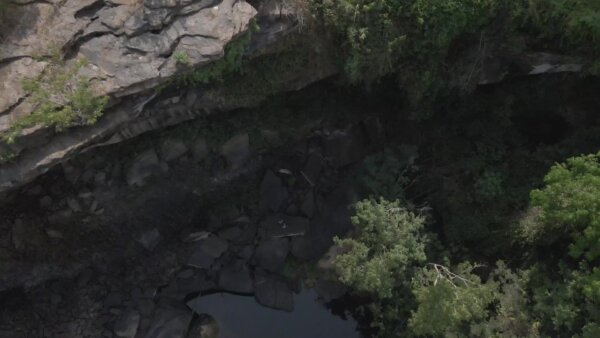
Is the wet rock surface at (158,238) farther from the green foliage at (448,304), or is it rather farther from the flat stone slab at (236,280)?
the green foliage at (448,304)

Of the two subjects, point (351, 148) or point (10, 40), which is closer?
point (10, 40)

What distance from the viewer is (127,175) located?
10484 mm

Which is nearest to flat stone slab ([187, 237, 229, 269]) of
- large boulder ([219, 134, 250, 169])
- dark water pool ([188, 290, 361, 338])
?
dark water pool ([188, 290, 361, 338])

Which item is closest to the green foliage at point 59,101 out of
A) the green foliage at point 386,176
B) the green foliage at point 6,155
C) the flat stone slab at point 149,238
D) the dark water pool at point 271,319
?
the green foliage at point 6,155

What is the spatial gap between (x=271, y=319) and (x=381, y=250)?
3510 millimetres

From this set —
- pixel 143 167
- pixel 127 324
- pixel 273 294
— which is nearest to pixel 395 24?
pixel 143 167

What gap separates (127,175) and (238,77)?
3.11 metres

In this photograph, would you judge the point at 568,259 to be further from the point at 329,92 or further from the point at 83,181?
the point at 83,181

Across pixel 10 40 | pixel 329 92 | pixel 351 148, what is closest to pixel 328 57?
pixel 329 92

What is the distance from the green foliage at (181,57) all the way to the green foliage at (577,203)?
6.03 meters

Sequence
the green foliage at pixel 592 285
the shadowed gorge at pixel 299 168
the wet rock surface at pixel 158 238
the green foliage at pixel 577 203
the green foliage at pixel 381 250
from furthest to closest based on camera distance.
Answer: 1. the wet rock surface at pixel 158 238
2. the green foliage at pixel 381 250
3. the shadowed gorge at pixel 299 168
4. the green foliage at pixel 577 203
5. the green foliage at pixel 592 285

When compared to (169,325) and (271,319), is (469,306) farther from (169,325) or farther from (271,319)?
(169,325)

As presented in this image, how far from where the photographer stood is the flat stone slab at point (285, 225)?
1134 cm

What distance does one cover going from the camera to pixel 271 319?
1123 cm
